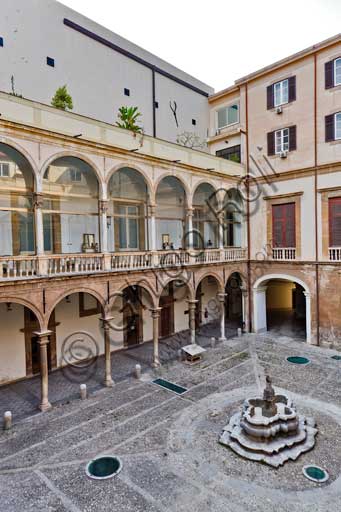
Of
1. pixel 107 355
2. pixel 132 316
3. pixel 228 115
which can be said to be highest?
pixel 228 115

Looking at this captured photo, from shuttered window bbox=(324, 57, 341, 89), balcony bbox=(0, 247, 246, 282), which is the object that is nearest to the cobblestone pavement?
balcony bbox=(0, 247, 246, 282)

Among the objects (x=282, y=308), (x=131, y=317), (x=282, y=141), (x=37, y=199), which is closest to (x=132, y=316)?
(x=131, y=317)

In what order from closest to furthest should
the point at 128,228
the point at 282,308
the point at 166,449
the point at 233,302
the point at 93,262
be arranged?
the point at 166,449, the point at 93,262, the point at 128,228, the point at 233,302, the point at 282,308

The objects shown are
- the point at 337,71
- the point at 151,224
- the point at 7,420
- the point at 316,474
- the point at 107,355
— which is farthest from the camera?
the point at 337,71

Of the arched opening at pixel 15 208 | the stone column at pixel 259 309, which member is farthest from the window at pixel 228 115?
the arched opening at pixel 15 208

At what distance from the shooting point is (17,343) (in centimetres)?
1457

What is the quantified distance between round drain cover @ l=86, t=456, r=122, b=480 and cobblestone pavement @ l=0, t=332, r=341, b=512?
0.58ft

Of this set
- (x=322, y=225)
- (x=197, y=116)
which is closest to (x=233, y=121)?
(x=197, y=116)

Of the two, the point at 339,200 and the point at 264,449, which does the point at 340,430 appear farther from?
the point at 339,200

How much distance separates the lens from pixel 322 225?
713 inches

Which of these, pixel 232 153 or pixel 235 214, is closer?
pixel 235 214

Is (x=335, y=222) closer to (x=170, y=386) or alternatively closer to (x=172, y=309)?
(x=172, y=309)

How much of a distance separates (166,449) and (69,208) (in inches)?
460

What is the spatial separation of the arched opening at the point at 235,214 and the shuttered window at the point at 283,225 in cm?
219
